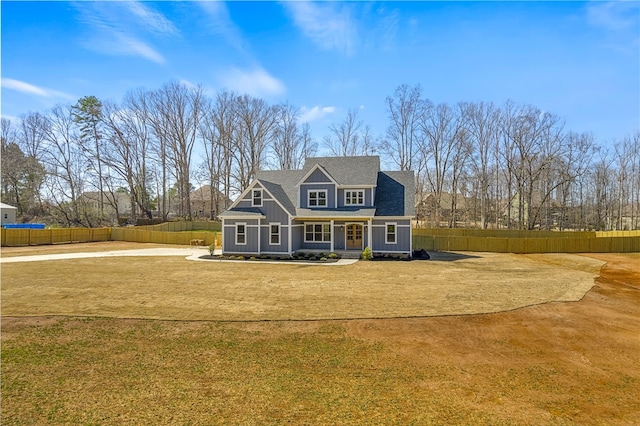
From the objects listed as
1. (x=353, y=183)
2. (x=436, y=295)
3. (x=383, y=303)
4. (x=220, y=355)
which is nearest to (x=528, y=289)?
(x=436, y=295)

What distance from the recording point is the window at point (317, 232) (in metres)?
25.9

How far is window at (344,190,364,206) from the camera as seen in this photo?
1024 inches

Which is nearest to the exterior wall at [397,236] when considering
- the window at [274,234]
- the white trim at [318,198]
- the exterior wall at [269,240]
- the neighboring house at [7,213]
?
the white trim at [318,198]

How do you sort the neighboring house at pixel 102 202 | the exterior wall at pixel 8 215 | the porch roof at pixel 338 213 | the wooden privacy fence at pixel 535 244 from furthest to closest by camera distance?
the neighboring house at pixel 102 202 < the exterior wall at pixel 8 215 < the wooden privacy fence at pixel 535 244 < the porch roof at pixel 338 213

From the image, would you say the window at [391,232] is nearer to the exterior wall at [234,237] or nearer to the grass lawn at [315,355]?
the exterior wall at [234,237]

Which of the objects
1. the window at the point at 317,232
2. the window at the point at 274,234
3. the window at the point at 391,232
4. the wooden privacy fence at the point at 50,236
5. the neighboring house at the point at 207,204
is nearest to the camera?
the window at the point at 274,234

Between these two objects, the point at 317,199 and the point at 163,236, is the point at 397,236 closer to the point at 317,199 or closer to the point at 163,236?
the point at 317,199

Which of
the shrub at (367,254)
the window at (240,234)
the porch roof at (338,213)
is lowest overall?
the shrub at (367,254)

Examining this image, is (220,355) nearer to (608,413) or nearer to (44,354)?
(44,354)

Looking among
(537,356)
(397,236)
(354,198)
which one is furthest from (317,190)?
(537,356)

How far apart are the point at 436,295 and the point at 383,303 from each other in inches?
99.6

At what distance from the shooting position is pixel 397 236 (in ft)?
80.5

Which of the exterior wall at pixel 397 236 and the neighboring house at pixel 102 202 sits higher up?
the neighboring house at pixel 102 202

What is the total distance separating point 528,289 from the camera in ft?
46.2
